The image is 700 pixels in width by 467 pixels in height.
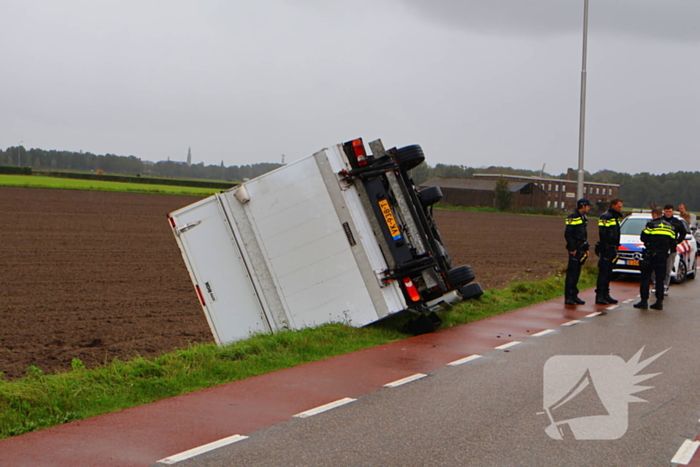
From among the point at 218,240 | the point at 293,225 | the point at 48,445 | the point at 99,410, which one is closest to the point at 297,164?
the point at 293,225

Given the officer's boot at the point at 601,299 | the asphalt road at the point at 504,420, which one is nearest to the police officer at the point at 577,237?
the officer's boot at the point at 601,299

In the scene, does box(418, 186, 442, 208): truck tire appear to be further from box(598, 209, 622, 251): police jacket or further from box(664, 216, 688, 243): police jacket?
box(664, 216, 688, 243): police jacket

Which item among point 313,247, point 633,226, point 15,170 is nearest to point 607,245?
point 633,226

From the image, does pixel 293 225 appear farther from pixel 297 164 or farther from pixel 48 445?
pixel 48 445

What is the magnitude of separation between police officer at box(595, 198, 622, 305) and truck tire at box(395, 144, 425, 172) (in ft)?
17.5

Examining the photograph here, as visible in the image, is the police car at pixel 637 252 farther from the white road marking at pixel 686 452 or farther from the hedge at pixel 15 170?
the hedge at pixel 15 170

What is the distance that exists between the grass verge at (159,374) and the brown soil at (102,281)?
2579mm

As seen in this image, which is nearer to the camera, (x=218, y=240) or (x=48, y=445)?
(x=48, y=445)

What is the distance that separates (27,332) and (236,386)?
614 cm

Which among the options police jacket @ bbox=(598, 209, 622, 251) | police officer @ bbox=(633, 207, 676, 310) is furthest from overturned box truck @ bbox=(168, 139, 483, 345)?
police officer @ bbox=(633, 207, 676, 310)

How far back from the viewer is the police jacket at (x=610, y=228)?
13.6 metres

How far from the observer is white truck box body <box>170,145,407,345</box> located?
30.4 feet

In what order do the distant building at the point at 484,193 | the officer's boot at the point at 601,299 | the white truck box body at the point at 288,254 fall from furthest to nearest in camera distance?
the distant building at the point at 484,193 → the officer's boot at the point at 601,299 → the white truck box body at the point at 288,254

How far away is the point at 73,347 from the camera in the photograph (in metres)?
10.7
